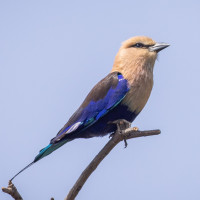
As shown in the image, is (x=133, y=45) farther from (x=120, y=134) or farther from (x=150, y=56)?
(x=120, y=134)

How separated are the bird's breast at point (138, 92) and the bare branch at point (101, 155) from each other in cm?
105

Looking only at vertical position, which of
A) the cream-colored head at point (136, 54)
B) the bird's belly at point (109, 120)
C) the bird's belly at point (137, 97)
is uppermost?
the cream-colored head at point (136, 54)

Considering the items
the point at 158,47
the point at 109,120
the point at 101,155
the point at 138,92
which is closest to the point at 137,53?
the point at 158,47

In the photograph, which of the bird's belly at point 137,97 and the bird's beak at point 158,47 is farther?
the bird's beak at point 158,47

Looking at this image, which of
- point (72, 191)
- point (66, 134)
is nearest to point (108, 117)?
point (66, 134)

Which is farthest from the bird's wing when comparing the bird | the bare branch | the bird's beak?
the bare branch

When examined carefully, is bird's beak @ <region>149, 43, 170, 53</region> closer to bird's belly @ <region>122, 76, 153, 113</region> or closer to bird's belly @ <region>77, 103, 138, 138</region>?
bird's belly @ <region>122, 76, 153, 113</region>

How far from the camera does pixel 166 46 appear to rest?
23.0ft

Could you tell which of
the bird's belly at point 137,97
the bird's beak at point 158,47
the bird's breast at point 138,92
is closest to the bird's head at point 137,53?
the bird's beak at point 158,47

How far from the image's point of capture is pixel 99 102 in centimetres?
640

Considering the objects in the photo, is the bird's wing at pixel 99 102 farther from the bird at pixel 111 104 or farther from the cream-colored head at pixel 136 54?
the cream-colored head at pixel 136 54

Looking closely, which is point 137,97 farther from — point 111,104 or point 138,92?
point 111,104

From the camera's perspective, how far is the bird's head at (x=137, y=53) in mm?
6848

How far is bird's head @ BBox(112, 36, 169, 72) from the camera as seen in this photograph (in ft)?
22.5
